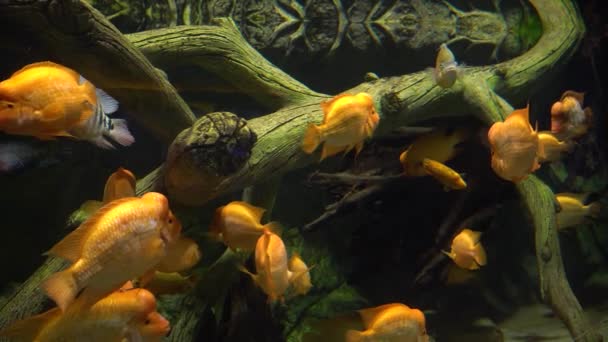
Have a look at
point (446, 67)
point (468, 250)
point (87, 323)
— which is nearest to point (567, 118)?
point (446, 67)

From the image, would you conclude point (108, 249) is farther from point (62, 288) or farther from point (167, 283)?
point (167, 283)

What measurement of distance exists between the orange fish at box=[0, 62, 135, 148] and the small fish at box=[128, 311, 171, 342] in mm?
1195

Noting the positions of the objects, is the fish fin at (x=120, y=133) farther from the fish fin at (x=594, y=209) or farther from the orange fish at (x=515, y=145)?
the fish fin at (x=594, y=209)

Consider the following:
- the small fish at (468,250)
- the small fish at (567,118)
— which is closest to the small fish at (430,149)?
the small fish at (468,250)

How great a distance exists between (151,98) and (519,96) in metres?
5.08

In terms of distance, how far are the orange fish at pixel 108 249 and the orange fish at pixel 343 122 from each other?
1.68 metres

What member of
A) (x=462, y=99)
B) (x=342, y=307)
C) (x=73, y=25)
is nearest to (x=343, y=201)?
(x=342, y=307)

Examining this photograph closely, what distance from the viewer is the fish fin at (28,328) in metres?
1.94

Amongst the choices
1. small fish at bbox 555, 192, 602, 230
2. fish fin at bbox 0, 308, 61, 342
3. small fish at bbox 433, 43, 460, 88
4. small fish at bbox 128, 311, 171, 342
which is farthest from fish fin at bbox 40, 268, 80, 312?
small fish at bbox 555, 192, 602, 230

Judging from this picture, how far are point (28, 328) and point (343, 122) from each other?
2.33 meters

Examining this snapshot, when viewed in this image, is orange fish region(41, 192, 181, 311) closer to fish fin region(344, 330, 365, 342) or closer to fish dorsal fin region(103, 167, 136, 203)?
fish dorsal fin region(103, 167, 136, 203)

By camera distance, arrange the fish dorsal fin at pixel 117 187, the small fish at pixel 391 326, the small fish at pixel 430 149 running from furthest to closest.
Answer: the small fish at pixel 430 149 → the fish dorsal fin at pixel 117 187 → the small fish at pixel 391 326

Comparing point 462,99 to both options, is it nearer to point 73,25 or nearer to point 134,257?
point 73,25

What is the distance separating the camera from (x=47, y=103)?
2.44 metres
